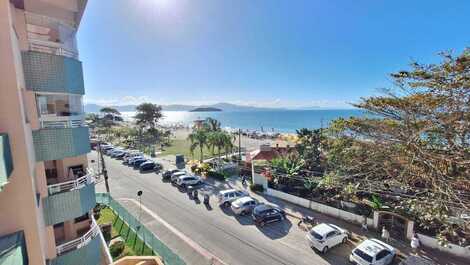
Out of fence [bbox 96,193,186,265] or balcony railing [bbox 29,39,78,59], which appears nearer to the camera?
balcony railing [bbox 29,39,78,59]

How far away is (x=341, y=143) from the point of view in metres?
19.8

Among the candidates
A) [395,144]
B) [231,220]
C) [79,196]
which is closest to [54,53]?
[79,196]

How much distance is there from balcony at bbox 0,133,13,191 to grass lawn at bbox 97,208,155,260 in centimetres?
1117

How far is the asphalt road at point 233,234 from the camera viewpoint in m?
14.2

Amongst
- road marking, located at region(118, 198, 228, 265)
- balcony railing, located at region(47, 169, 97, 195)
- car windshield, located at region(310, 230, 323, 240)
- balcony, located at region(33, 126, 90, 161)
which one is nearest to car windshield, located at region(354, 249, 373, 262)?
car windshield, located at region(310, 230, 323, 240)

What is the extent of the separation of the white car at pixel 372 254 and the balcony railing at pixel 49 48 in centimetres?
1724

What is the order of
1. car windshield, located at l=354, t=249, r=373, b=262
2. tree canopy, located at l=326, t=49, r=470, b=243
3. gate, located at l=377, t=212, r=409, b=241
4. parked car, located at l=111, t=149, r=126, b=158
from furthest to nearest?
parked car, located at l=111, t=149, r=126, b=158 < gate, located at l=377, t=212, r=409, b=241 < car windshield, located at l=354, t=249, r=373, b=262 < tree canopy, located at l=326, t=49, r=470, b=243

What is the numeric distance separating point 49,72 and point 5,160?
4249mm

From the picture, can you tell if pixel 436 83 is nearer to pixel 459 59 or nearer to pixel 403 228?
pixel 459 59

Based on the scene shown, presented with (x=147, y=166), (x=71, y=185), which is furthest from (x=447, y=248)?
(x=147, y=166)

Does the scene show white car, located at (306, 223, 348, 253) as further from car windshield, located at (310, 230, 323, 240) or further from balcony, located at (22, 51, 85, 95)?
balcony, located at (22, 51, 85, 95)

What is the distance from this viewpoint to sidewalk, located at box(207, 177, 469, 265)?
550 inches

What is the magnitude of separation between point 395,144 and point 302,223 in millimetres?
8697

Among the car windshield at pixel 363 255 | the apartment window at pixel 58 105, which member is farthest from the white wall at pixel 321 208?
the apartment window at pixel 58 105
